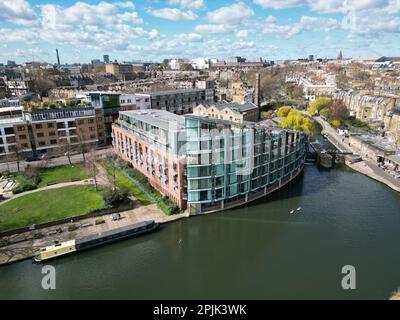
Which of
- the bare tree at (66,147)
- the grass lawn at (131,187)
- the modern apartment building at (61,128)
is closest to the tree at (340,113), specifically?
the grass lawn at (131,187)

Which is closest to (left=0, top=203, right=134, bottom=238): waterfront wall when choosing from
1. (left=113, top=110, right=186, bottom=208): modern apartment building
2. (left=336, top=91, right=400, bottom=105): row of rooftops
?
(left=113, top=110, right=186, bottom=208): modern apartment building

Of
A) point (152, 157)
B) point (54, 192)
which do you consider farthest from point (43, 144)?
point (152, 157)

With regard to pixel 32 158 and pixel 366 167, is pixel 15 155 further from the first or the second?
pixel 366 167

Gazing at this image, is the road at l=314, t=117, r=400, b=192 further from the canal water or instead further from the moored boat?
the moored boat

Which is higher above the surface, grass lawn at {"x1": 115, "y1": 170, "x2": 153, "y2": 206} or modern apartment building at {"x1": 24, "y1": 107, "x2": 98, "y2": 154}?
modern apartment building at {"x1": 24, "y1": 107, "x2": 98, "y2": 154}

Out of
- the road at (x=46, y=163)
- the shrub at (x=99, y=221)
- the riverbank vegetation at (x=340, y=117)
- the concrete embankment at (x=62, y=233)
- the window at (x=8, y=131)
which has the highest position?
the window at (x=8, y=131)

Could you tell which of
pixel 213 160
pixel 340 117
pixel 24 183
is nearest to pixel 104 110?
pixel 24 183

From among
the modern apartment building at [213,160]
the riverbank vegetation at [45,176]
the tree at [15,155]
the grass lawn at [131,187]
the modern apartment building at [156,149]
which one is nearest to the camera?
the modern apartment building at [213,160]

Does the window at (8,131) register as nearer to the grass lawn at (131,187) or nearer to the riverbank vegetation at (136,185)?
the riverbank vegetation at (136,185)
